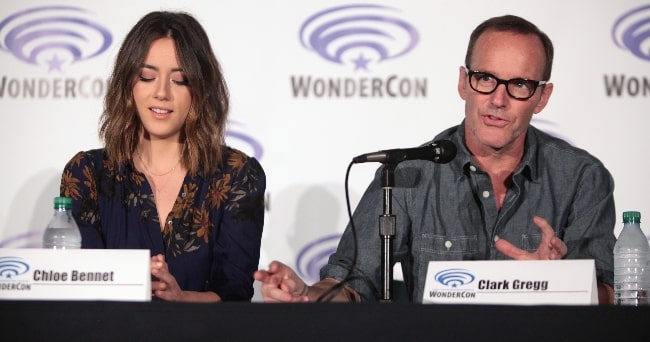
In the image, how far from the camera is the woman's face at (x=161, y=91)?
310cm

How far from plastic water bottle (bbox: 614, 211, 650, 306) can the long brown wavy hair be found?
1.25 metres

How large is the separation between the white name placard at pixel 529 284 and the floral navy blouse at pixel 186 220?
0.95 metres

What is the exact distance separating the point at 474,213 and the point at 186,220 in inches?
35.0

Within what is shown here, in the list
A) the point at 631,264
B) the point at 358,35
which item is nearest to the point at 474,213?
the point at 631,264

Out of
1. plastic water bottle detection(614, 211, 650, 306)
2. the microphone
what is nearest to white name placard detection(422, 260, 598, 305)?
the microphone

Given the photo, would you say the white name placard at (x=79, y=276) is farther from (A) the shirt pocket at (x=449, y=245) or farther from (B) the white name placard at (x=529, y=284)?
(A) the shirt pocket at (x=449, y=245)

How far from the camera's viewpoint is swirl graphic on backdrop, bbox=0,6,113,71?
3.84 metres

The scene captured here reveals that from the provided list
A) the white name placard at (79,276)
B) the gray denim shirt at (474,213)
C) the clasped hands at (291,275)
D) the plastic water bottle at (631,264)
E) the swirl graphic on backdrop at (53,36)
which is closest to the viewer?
the white name placard at (79,276)

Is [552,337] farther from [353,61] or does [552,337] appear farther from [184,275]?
[353,61]

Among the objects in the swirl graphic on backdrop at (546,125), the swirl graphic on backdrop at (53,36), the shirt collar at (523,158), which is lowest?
the shirt collar at (523,158)

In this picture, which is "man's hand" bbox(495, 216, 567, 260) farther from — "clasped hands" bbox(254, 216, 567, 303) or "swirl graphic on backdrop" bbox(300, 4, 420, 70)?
"swirl graphic on backdrop" bbox(300, 4, 420, 70)

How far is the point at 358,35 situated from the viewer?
3.79m

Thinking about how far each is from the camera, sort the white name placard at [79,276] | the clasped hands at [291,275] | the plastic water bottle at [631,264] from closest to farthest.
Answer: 1. the white name placard at [79,276]
2. the clasped hands at [291,275]
3. the plastic water bottle at [631,264]

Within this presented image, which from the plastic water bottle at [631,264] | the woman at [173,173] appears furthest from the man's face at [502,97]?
the woman at [173,173]
